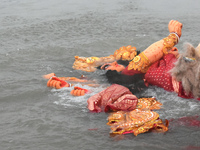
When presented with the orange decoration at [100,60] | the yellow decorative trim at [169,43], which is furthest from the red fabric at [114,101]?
the orange decoration at [100,60]

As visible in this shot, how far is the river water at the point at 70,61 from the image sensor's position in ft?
11.3

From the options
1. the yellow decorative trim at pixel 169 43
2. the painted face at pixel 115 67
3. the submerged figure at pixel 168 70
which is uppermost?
the yellow decorative trim at pixel 169 43

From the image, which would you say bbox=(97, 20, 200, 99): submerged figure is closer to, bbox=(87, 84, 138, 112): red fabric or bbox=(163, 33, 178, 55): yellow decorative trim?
bbox=(163, 33, 178, 55): yellow decorative trim

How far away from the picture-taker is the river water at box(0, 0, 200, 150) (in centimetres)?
344

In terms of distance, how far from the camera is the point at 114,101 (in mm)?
4066

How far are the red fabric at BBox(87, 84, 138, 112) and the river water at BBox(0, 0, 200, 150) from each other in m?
0.12

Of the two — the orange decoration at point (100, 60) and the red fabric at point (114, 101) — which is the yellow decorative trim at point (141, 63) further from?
the orange decoration at point (100, 60)

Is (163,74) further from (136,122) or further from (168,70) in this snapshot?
(136,122)

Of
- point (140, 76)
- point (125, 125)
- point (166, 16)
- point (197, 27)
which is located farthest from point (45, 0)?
point (125, 125)

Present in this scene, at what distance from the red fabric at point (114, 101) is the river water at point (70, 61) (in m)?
0.12

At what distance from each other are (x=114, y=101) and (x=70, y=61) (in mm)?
2466

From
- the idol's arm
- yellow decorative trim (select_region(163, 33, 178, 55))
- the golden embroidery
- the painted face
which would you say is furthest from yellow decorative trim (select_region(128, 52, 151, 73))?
the golden embroidery

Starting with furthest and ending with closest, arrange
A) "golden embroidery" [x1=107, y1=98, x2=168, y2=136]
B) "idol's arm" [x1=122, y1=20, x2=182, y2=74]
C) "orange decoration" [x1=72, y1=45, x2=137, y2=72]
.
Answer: "orange decoration" [x1=72, y1=45, x2=137, y2=72]
"idol's arm" [x1=122, y1=20, x2=182, y2=74]
"golden embroidery" [x1=107, y1=98, x2=168, y2=136]

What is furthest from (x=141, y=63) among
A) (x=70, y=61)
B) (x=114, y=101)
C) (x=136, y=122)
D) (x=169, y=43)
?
(x=70, y=61)
